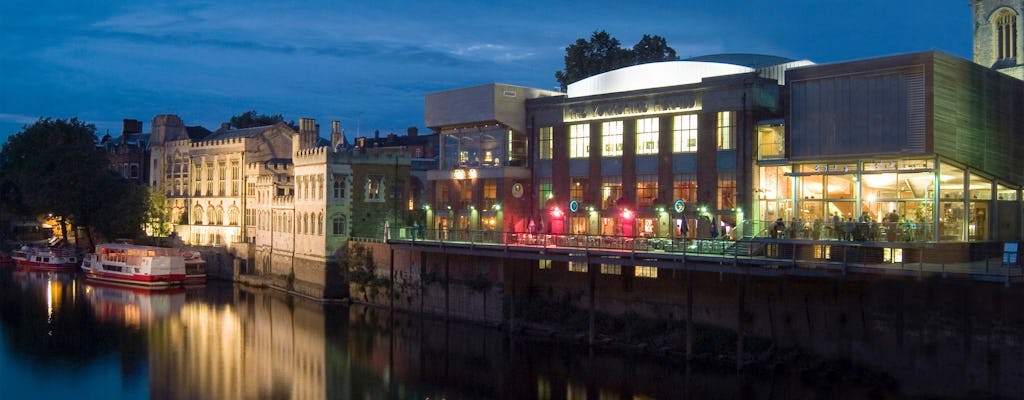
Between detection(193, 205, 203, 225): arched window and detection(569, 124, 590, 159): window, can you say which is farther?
detection(193, 205, 203, 225): arched window

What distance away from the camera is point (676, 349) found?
45469 millimetres

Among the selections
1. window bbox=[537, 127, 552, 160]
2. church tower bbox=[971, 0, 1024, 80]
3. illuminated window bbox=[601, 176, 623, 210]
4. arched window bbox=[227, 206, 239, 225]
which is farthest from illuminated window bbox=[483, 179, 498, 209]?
church tower bbox=[971, 0, 1024, 80]

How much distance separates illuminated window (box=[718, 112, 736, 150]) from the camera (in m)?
50.9

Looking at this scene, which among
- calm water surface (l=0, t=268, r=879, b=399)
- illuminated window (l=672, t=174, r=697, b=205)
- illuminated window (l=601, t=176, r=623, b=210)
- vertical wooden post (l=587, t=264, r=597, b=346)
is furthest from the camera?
illuminated window (l=601, t=176, r=623, b=210)

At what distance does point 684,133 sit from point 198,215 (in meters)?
60.7

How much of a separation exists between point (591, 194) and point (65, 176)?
6378 centimetres

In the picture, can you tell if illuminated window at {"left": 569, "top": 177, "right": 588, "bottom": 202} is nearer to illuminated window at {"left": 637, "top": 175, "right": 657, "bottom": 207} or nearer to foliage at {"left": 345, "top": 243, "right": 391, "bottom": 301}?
illuminated window at {"left": 637, "top": 175, "right": 657, "bottom": 207}

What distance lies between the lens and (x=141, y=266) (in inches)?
3184

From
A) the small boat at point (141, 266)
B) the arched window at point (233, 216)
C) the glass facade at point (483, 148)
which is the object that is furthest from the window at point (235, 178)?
the glass facade at point (483, 148)

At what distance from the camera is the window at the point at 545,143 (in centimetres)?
6159

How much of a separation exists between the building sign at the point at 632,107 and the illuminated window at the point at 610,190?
3760 millimetres

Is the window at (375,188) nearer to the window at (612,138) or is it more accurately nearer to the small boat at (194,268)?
the small boat at (194,268)

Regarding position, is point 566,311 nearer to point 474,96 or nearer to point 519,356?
point 519,356

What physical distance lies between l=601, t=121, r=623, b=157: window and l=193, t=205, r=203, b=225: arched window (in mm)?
53922
